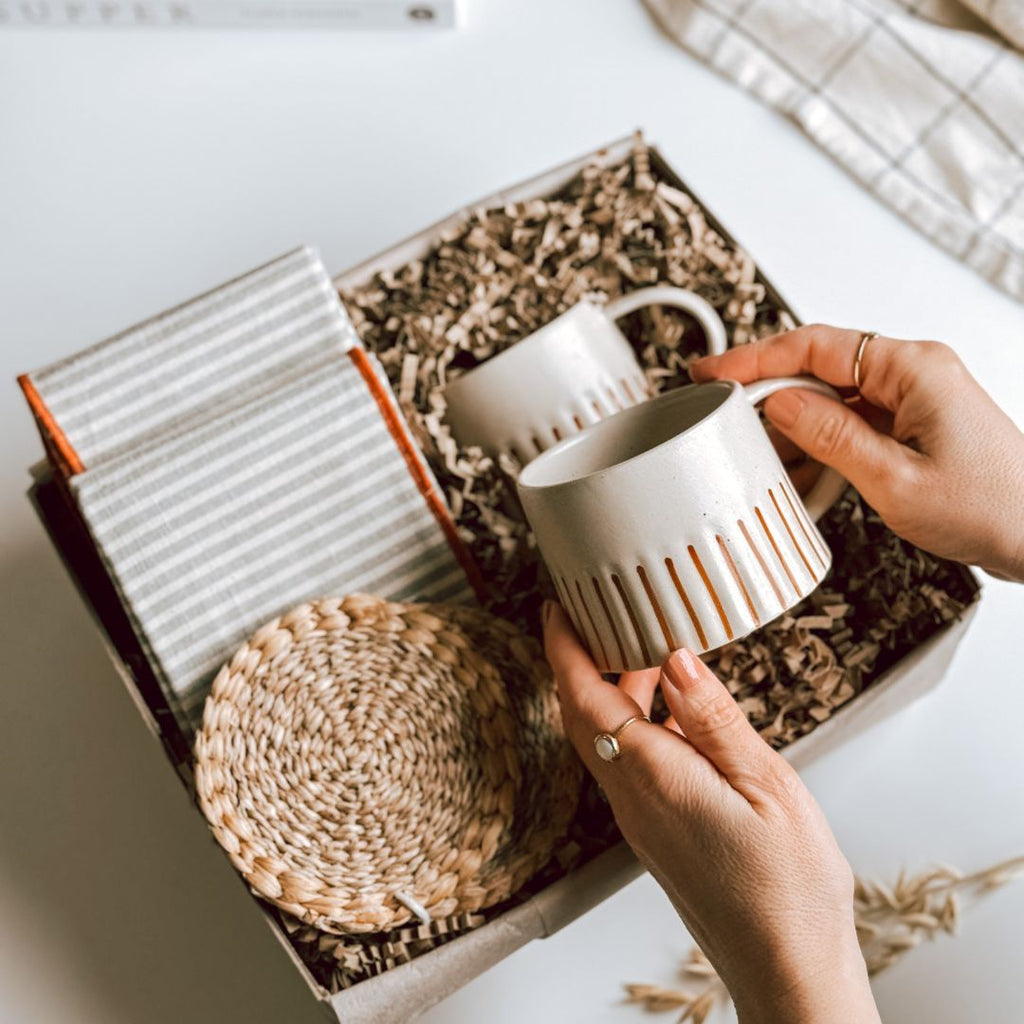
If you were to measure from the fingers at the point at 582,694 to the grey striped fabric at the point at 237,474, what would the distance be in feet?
0.35

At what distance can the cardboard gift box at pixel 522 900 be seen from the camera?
57cm

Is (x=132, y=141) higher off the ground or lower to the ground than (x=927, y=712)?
higher

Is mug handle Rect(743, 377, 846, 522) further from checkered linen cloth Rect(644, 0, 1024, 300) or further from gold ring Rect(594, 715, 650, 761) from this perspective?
checkered linen cloth Rect(644, 0, 1024, 300)

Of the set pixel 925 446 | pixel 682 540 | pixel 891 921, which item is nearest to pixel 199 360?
pixel 682 540

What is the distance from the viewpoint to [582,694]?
21.3 inches

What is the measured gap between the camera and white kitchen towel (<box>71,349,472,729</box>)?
62cm

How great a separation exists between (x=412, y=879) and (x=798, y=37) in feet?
2.53

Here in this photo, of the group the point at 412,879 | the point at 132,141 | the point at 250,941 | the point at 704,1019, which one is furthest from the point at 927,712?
the point at 132,141

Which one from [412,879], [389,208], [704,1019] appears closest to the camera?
[412,879]

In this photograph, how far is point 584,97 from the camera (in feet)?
3.01

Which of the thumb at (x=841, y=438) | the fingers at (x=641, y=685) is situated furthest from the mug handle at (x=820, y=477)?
the fingers at (x=641, y=685)

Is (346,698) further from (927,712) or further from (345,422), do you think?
(927,712)

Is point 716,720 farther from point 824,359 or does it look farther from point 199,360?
point 199,360

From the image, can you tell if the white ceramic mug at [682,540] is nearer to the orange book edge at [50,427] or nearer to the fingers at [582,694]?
the fingers at [582,694]
